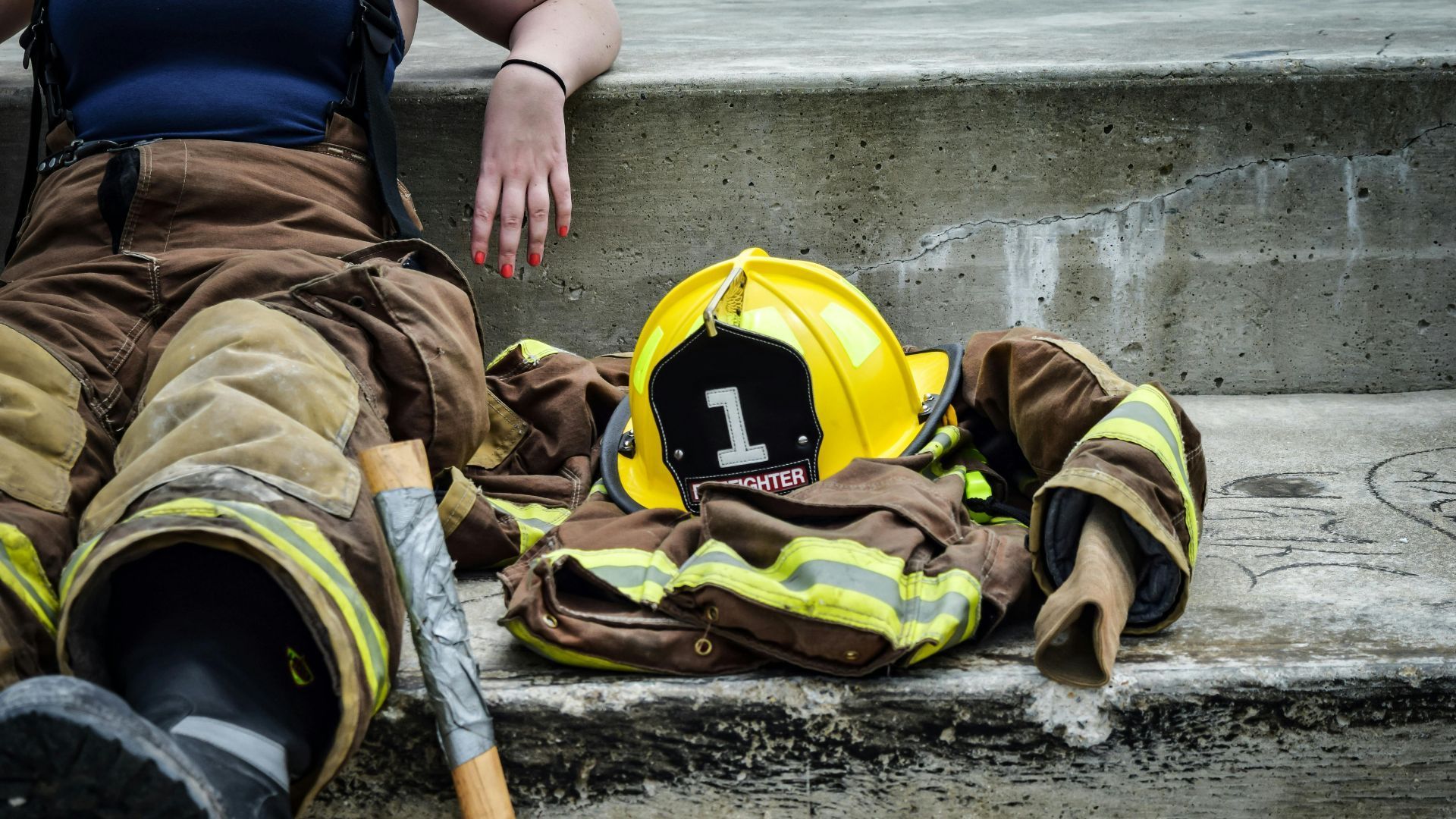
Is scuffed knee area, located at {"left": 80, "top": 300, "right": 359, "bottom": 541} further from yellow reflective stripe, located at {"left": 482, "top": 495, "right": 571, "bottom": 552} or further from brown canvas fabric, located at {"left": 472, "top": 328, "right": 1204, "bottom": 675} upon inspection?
yellow reflective stripe, located at {"left": 482, "top": 495, "right": 571, "bottom": 552}

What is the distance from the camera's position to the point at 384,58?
228 cm

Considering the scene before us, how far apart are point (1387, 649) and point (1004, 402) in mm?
788

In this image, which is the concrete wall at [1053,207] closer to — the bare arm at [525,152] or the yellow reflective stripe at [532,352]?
the bare arm at [525,152]

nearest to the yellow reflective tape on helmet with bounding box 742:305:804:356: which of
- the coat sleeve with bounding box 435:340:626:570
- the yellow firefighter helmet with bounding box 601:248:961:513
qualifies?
the yellow firefighter helmet with bounding box 601:248:961:513

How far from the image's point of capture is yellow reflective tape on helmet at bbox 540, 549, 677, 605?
162 centimetres

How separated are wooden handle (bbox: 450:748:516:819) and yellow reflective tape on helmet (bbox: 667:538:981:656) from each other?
1.06 ft

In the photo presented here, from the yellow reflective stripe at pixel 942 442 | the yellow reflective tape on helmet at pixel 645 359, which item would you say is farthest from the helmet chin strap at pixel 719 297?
the yellow reflective stripe at pixel 942 442

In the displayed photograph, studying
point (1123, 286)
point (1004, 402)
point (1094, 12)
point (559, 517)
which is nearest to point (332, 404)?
point (559, 517)

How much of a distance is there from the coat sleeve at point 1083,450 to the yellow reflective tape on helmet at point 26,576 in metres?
1.21

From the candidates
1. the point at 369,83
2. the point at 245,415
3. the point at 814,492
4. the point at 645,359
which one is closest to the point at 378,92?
the point at 369,83

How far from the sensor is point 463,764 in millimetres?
1389

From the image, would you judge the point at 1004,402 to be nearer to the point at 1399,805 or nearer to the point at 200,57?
the point at 1399,805

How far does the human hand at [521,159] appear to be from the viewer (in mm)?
2311

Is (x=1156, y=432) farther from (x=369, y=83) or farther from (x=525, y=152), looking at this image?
(x=369, y=83)
